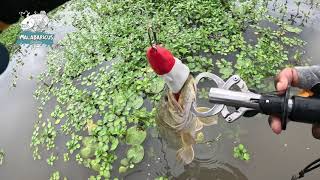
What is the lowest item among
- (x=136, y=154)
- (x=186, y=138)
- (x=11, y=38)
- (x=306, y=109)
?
(x=136, y=154)

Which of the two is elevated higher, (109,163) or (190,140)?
(190,140)

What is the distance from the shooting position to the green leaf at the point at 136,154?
4.68 meters

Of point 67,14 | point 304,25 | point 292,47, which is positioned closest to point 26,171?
point 67,14

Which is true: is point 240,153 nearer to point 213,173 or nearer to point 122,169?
point 213,173

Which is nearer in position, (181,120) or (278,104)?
(278,104)

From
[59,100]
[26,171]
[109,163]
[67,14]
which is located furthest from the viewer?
[67,14]

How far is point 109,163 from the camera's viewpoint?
4.66 meters

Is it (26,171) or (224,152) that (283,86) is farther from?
(26,171)

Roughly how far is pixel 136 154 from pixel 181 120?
1256mm

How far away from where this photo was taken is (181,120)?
3695 mm

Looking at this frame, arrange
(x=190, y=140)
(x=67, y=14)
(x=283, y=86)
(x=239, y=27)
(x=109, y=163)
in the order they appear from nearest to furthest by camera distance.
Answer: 1. (x=283, y=86)
2. (x=190, y=140)
3. (x=109, y=163)
4. (x=239, y=27)
5. (x=67, y=14)

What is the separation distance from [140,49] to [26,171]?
2.66m

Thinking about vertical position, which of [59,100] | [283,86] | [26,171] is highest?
[283,86]

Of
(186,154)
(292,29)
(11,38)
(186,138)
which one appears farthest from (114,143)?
(11,38)
